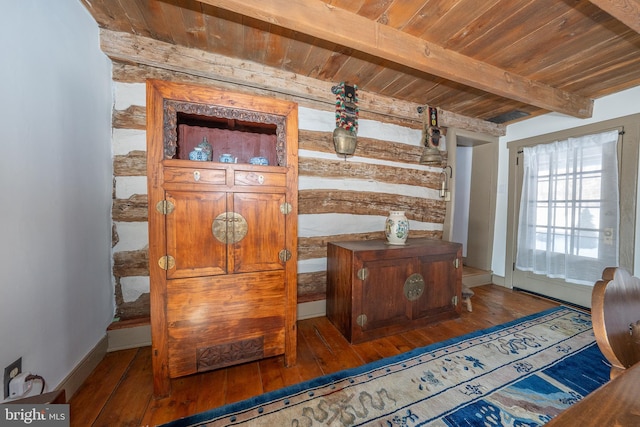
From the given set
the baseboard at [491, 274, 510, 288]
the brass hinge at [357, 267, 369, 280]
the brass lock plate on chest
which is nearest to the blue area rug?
the brass lock plate on chest

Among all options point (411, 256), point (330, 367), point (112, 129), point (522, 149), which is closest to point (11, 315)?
point (112, 129)

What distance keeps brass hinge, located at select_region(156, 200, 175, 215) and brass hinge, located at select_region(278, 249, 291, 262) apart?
745 mm

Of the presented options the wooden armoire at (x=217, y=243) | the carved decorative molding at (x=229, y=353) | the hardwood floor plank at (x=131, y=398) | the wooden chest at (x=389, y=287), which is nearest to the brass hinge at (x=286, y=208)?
the wooden armoire at (x=217, y=243)

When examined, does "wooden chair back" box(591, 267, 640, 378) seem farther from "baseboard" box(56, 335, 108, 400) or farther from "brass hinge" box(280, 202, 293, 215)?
"baseboard" box(56, 335, 108, 400)

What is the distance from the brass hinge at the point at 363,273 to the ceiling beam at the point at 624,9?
6.95 feet

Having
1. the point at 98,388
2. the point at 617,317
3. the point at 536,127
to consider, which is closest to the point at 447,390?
the point at 617,317

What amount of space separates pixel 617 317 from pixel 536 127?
3.48m

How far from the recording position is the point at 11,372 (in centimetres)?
108

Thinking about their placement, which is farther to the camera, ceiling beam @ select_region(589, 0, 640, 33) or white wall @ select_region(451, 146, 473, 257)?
white wall @ select_region(451, 146, 473, 257)

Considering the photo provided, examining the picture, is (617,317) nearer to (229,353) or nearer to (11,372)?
(229,353)

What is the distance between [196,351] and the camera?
1492 millimetres

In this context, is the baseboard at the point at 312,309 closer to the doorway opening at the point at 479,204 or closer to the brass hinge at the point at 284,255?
the brass hinge at the point at 284,255

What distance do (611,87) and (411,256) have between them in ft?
9.69

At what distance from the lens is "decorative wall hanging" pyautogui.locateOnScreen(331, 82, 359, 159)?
2463 millimetres
